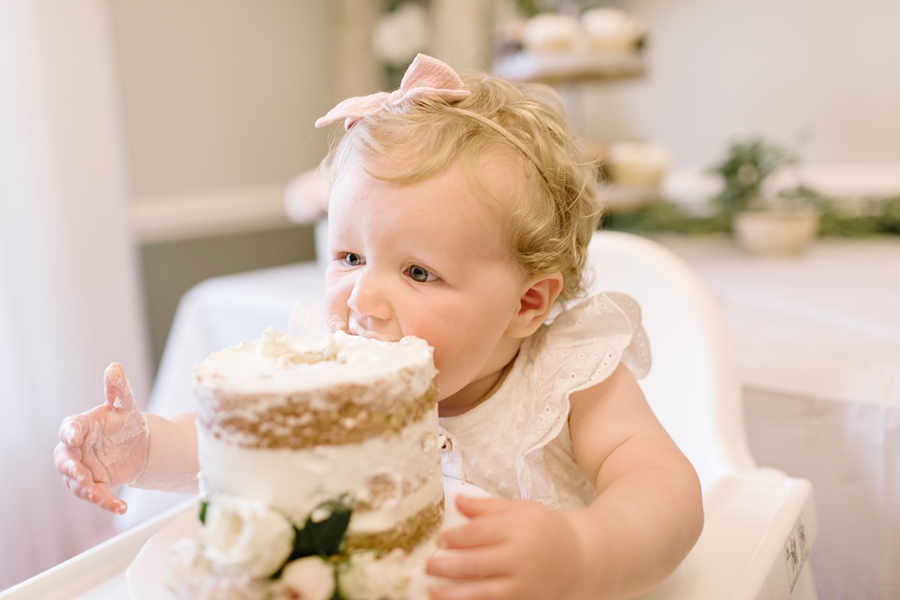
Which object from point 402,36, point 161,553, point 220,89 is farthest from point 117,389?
point 402,36

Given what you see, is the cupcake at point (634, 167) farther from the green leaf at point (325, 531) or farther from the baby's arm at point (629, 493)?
the green leaf at point (325, 531)

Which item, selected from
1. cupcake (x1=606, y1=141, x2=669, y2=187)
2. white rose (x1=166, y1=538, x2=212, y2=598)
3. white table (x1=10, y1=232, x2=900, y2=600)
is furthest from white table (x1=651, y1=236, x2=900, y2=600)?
white rose (x1=166, y1=538, x2=212, y2=598)

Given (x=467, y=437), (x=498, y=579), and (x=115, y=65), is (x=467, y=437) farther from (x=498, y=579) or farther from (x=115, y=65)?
(x=115, y=65)

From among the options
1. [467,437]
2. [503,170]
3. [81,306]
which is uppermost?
[503,170]

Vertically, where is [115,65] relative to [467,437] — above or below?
above

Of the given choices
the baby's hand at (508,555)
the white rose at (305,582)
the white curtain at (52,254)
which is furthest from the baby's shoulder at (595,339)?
the white curtain at (52,254)

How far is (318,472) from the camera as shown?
0.39m

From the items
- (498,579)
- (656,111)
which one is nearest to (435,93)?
(498,579)

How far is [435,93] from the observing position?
2.19 ft

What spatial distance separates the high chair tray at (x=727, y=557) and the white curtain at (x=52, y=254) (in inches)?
42.6

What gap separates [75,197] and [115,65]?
41 centimetres

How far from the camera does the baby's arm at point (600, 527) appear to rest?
1.33 ft

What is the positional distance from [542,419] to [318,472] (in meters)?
0.33

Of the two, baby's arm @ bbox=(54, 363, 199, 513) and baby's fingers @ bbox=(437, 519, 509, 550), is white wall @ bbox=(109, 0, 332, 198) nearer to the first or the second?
baby's arm @ bbox=(54, 363, 199, 513)
